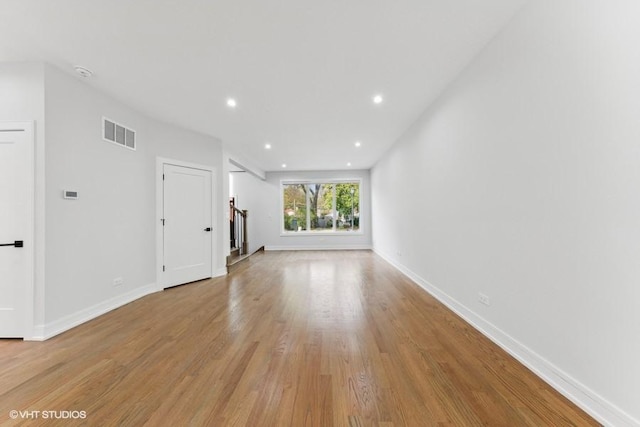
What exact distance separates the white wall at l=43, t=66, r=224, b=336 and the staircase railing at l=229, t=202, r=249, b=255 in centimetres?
390

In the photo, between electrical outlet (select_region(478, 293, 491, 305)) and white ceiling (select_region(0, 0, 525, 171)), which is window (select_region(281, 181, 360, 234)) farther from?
electrical outlet (select_region(478, 293, 491, 305))

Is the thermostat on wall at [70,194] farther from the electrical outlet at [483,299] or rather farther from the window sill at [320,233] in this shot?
the window sill at [320,233]

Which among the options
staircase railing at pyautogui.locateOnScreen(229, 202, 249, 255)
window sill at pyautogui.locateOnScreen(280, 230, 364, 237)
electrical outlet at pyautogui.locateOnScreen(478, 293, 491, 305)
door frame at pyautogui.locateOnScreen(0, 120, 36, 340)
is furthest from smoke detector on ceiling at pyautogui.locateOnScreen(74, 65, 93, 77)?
window sill at pyautogui.locateOnScreen(280, 230, 364, 237)

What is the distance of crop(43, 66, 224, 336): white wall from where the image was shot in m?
2.57

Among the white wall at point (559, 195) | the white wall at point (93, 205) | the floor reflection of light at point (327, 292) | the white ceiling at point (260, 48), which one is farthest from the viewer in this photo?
the floor reflection of light at point (327, 292)

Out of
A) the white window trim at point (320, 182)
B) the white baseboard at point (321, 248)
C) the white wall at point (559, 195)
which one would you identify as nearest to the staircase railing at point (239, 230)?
the white baseboard at point (321, 248)

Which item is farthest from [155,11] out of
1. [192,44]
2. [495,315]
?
[495,315]

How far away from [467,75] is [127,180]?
4.44 m

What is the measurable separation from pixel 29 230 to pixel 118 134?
152 cm

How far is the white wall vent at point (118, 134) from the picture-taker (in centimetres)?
315

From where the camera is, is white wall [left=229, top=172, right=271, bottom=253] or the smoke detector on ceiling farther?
white wall [left=229, top=172, right=271, bottom=253]

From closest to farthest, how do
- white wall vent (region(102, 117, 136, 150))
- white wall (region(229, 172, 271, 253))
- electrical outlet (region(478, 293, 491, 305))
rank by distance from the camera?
electrical outlet (region(478, 293, 491, 305)) < white wall vent (region(102, 117, 136, 150)) < white wall (region(229, 172, 271, 253))

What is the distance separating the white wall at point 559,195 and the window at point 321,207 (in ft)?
19.4

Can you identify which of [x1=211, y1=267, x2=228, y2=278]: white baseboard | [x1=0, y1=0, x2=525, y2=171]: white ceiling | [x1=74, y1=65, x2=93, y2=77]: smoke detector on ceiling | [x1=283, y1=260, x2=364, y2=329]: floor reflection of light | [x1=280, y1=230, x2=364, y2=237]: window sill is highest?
[x1=0, y1=0, x2=525, y2=171]: white ceiling
